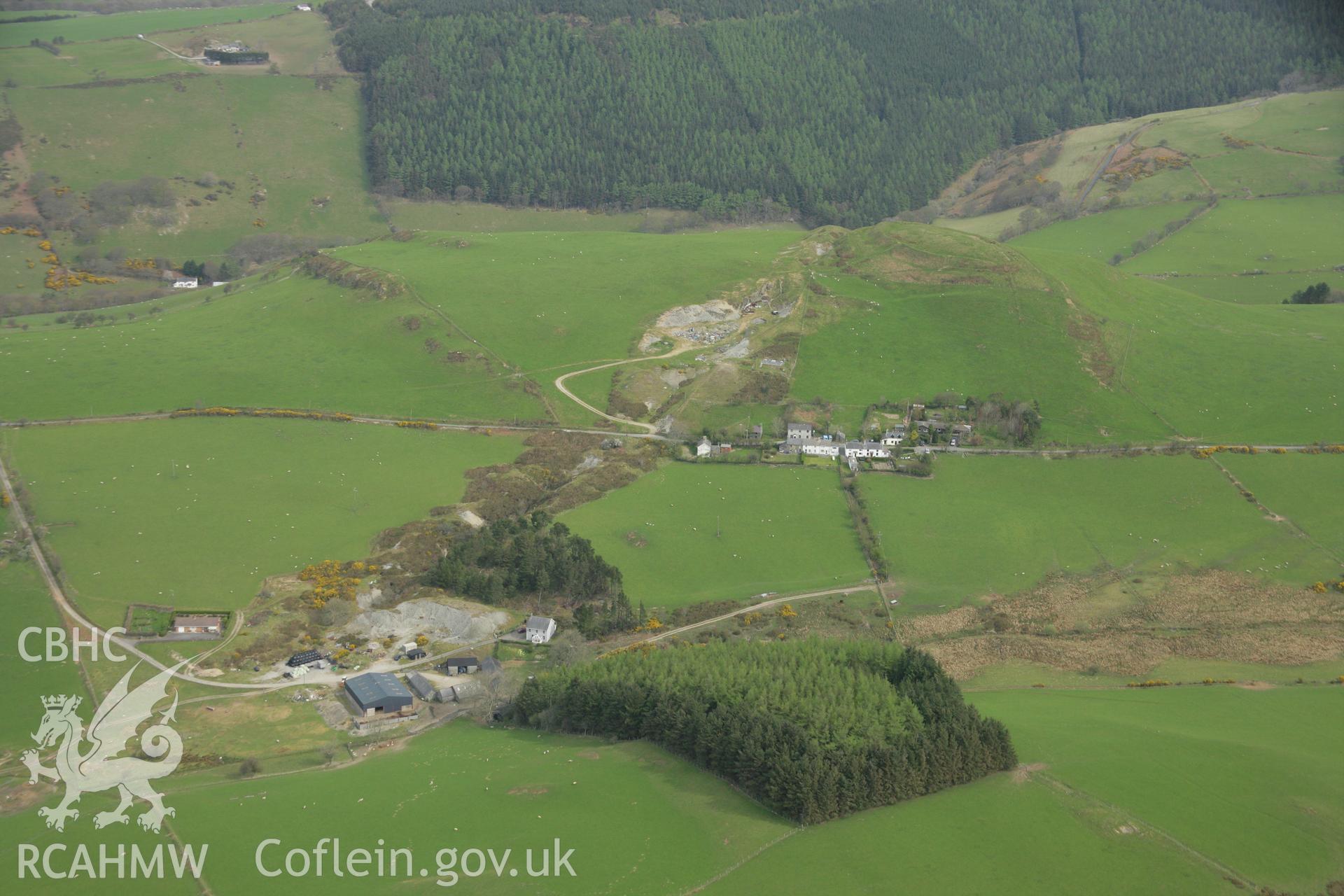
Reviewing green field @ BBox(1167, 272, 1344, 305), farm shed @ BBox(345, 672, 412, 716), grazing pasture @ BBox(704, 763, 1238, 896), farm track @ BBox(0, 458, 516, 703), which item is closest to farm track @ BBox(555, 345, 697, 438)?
farm track @ BBox(0, 458, 516, 703)

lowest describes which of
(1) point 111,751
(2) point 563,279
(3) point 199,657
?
(3) point 199,657

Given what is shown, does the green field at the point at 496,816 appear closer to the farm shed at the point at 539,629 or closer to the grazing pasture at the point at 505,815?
the grazing pasture at the point at 505,815

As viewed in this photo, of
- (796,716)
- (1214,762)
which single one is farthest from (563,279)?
(1214,762)

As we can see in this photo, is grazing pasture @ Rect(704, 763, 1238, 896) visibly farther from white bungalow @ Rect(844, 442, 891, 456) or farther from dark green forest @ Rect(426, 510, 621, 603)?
white bungalow @ Rect(844, 442, 891, 456)

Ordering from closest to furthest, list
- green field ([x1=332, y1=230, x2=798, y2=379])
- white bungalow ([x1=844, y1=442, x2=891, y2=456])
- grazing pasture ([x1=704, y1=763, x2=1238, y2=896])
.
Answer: grazing pasture ([x1=704, y1=763, x2=1238, y2=896]) → white bungalow ([x1=844, y1=442, x2=891, y2=456]) → green field ([x1=332, y1=230, x2=798, y2=379])

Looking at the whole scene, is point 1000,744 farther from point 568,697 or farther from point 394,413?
point 394,413

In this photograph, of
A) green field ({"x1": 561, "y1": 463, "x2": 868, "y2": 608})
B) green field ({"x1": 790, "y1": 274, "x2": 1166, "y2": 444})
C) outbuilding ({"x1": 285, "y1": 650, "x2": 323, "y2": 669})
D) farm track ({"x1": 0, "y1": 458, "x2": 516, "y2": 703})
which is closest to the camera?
farm track ({"x1": 0, "y1": 458, "x2": 516, "y2": 703})

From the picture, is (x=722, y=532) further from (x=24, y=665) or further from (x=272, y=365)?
(x=272, y=365)

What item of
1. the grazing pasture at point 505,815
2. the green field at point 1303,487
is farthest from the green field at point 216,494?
the green field at point 1303,487
